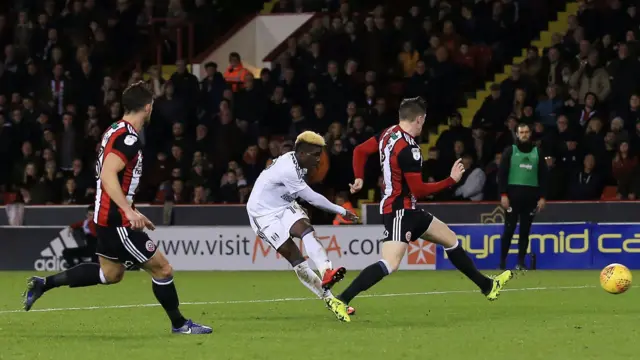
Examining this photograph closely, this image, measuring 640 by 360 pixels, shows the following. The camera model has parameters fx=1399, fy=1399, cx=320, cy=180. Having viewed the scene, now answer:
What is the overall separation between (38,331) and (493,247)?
35.3 ft

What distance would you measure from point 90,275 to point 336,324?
2.12 metres

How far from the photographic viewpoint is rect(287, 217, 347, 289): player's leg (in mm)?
11938

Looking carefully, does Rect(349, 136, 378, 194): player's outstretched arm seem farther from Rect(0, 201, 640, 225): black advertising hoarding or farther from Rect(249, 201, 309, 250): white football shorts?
Rect(0, 201, 640, 225): black advertising hoarding

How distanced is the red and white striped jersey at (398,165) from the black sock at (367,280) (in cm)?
57

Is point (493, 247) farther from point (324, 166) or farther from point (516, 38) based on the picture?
point (516, 38)

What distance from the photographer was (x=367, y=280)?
1206cm

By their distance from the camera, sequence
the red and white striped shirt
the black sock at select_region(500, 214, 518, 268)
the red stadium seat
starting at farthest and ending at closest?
the red stadium seat < the black sock at select_region(500, 214, 518, 268) < the red and white striped shirt

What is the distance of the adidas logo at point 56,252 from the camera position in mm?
22719

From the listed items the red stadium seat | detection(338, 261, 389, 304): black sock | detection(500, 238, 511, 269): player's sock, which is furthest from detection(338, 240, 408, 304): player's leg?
the red stadium seat

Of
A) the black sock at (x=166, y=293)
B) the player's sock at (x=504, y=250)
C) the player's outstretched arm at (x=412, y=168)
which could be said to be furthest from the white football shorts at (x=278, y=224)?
the player's sock at (x=504, y=250)

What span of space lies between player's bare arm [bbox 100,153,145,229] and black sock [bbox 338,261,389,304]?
2.52m

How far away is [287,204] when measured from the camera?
13.4 metres

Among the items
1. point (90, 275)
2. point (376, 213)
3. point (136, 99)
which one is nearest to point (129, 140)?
point (136, 99)

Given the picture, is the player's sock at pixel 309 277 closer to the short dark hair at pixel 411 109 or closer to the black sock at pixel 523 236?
the short dark hair at pixel 411 109
